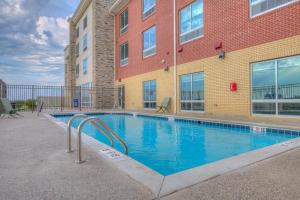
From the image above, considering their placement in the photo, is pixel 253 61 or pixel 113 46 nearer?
pixel 253 61

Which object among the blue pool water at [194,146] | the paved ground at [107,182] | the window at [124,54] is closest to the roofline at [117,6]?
the window at [124,54]

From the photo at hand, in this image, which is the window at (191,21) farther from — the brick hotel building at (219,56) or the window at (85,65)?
the window at (85,65)

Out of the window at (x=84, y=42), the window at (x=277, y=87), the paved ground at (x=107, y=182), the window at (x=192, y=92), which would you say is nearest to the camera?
the paved ground at (x=107, y=182)

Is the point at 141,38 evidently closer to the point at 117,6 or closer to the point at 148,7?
the point at 148,7

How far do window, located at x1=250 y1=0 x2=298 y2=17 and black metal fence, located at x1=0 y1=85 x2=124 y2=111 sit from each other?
1117cm

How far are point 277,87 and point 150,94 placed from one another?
765 centimetres

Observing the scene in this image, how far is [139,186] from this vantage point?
6.61 feet

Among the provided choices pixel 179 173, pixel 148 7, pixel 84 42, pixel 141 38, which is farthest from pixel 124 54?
pixel 179 173

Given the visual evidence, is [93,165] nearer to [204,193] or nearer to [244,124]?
[204,193]

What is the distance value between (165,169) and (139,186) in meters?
1.42

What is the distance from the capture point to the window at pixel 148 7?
12984mm

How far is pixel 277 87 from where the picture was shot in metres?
6.82

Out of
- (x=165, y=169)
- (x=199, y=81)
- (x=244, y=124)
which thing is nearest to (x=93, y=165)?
(x=165, y=169)

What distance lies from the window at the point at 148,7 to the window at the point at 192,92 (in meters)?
5.16
